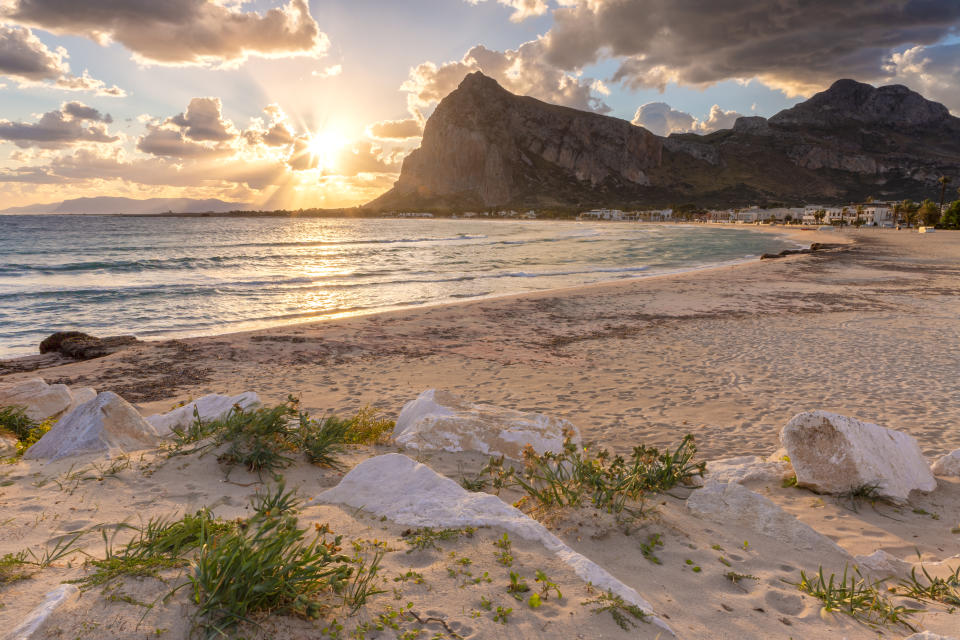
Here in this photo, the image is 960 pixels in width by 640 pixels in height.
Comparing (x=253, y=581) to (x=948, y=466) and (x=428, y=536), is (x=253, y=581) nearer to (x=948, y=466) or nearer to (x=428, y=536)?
(x=428, y=536)

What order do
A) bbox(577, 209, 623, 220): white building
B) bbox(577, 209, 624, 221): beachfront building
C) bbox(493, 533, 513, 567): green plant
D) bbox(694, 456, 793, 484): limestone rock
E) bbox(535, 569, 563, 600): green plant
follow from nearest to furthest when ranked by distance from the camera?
bbox(535, 569, 563, 600): green plant, bbox(493, 533, 513, 567): green plant, bbox(694, 456, 793, 484): limestone rock, bbox(577, 209, 624, 221): beachfront building, bbox(577, 209, 623, 220): white building

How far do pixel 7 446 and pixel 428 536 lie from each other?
5.00 m

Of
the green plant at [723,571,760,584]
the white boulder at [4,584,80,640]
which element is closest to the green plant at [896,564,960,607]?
the green plant at [723,571,760,584]

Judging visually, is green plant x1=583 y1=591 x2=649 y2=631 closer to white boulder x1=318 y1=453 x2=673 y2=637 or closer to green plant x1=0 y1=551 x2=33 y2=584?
white boulder x1=318 y1=453 x2=673 y2=637

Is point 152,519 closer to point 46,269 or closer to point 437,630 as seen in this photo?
point 437,630

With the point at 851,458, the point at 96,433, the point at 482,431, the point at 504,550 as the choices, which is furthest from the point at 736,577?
the point at 96,433

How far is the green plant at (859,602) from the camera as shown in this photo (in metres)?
3.18

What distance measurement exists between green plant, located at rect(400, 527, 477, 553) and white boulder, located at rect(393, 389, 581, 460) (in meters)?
2.21

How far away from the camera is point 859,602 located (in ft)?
10.8

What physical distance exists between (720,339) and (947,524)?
951 cm

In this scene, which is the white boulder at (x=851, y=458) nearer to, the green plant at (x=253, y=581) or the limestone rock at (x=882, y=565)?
the limestone rock at (x=882, y=565)

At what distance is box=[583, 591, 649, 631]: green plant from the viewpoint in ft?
9.20

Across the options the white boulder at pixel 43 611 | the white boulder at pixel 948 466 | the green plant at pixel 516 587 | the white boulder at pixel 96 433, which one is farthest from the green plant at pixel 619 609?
the white boulder at pixel 948 466

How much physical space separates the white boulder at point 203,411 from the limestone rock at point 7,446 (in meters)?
1.35
